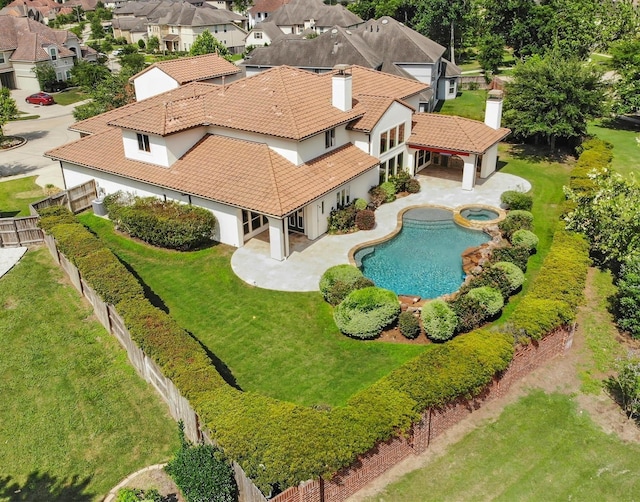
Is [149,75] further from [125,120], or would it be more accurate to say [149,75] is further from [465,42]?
[465,42]

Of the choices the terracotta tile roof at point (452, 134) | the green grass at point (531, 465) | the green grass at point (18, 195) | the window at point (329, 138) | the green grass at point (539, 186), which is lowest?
the green grass at point (531, 465)

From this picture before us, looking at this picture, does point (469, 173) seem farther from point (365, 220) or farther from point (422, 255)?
Answer: point (422, 255)

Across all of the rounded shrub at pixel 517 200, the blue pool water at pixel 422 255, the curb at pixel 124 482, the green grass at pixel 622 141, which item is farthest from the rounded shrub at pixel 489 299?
the green grass at pixel 622 141

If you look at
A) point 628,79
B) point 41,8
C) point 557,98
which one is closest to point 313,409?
point 557,98

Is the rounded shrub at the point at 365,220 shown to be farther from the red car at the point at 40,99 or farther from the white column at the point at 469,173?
the red car at the point at 40,99

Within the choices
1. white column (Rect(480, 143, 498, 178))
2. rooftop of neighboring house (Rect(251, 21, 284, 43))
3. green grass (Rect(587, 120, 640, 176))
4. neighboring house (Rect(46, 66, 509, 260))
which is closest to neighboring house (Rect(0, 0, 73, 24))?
rooftop of neighboring house (Rect(251, 21, 284, 43))

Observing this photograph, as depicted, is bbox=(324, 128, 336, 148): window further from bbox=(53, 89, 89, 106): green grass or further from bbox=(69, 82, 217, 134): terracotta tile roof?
bbox=(53, 89, 89, 106): green grass
